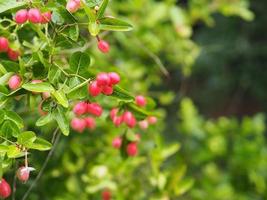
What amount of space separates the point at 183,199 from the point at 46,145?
1.41 m

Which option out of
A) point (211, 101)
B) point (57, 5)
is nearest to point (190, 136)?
point (57, 5)

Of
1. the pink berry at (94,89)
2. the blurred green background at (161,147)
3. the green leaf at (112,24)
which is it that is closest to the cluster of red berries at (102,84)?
the pink berry at (94,89)

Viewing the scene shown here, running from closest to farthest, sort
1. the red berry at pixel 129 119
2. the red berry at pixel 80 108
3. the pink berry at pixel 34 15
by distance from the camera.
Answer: the pink berry at pixel 34 15, the red berry at pixel 80 108, the red berry at pixel 129 119

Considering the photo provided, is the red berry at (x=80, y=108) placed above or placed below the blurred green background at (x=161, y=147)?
above

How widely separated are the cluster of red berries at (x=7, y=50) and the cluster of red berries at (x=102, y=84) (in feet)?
0.92

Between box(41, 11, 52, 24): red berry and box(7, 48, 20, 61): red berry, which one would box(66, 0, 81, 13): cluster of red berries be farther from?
box(7, 48, 20, 61): red berry

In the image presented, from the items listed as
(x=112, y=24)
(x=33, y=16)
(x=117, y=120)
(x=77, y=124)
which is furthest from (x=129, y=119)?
(x=33, y=16)

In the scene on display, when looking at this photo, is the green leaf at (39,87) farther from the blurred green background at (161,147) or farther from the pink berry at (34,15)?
the blurred green background at (161,147)

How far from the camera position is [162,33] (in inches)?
98.1

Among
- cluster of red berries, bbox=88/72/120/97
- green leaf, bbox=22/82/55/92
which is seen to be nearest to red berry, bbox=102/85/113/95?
cluster of red berries, bbox=88/72/120/97

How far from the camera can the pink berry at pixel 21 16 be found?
118cm

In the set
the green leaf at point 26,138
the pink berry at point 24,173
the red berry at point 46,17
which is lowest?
Result: the pink berry at point 24,173

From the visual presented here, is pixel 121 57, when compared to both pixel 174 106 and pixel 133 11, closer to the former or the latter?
pixel 133 11

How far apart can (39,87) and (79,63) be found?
0.11 meters
